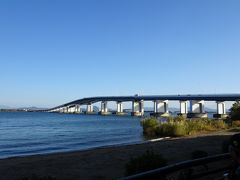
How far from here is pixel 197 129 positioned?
37812 millimetres

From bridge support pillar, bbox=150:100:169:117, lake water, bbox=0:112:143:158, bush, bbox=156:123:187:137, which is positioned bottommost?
lake water, bbox=0:112:143:158

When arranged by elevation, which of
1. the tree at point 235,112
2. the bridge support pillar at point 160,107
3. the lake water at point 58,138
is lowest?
the lake water at point 58,138

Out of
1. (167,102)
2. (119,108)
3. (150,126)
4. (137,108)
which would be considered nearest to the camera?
(150,126)

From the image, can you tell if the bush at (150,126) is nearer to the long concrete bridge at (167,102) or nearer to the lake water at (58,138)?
the lake water at (58,138)

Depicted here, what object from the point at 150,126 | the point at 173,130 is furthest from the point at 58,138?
the point at 173,130

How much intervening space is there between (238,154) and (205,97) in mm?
114760

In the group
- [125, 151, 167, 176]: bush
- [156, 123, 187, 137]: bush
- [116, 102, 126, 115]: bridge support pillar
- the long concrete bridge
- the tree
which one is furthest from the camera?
[116, 102, 126, 115]: bridge support pillar

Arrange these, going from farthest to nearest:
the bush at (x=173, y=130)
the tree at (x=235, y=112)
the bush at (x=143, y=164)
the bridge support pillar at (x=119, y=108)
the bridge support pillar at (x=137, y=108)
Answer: the bridge support pillar at (x=119, y=108), the bridge support pillar at (x=137, y=108), the tree at (x=235, y=112), the bush at (x=173, y=130), the bush at (x=143, y=164)

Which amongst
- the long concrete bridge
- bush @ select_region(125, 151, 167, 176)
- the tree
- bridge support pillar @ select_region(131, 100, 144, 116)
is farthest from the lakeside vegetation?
bridge support pillar @ select_region(131, 100, 144, 116)

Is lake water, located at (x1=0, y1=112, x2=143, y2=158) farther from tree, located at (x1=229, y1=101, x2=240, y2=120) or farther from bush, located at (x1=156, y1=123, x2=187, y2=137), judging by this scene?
tree, located at (x1=229, y1=101, x2=240, y2=120)

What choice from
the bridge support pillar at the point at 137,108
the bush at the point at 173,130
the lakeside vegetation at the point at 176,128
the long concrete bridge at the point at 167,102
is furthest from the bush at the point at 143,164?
the bridge support pillar at the point at 137,108

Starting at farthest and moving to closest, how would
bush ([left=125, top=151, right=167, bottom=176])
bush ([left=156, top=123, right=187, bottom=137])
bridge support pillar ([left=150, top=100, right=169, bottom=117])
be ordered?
bridge support pillar ([left=150, top=100, right=169, bottom=117])
bush ([left=156, top=123, right=187, bottom=137])
bush ([left=125, top=151, right=167, bottom=176])

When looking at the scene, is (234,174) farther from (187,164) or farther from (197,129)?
(197,129)

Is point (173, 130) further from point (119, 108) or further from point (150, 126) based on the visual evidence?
point (119, 108)
